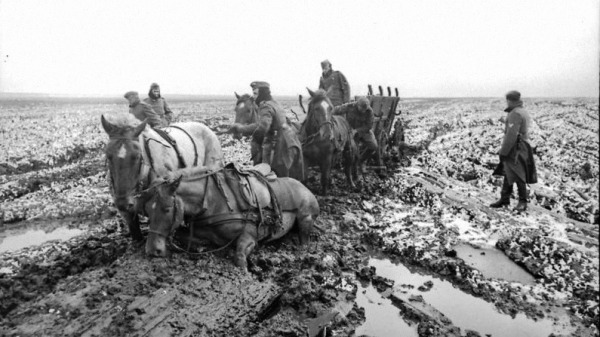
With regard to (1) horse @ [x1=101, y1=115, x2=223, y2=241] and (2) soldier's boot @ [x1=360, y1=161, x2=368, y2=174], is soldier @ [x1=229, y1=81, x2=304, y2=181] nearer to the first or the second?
(1) horse @ [x1=101, y1=115, x2=223, y2=241]

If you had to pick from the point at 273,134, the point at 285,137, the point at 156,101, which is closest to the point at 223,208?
the point at 285,137

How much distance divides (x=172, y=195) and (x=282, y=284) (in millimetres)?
1546

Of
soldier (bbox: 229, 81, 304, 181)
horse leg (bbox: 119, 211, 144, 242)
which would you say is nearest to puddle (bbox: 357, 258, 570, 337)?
horse leg (bbox: 119, 211, 144, 242)

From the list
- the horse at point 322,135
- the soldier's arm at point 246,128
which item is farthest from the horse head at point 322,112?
the soldier's arm at point 246,128

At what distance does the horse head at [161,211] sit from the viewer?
146 inches

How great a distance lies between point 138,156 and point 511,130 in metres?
6.61

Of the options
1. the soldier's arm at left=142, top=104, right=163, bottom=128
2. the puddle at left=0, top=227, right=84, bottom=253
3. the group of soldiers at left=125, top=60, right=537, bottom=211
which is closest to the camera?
the puddle at left=0, top=227, right=84, bottom=253

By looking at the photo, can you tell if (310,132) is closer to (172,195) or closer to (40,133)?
(172,195)

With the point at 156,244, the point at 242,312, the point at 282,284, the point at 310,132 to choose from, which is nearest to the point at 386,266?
the point at 282,284

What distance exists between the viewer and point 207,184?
4.21 m

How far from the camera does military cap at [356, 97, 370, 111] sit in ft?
30.3

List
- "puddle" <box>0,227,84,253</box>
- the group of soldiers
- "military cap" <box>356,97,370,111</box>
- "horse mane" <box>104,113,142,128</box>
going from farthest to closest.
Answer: "military cap" <box>356,97,370,111</box>
the group of soldiers
"puddle" <box>0,227,84,253</box>
"horse mane" <box>104,113,142,128</box>

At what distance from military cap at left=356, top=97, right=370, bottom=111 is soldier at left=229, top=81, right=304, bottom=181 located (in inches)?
116

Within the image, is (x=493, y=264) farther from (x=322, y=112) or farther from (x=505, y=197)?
(x=322, y=112)
